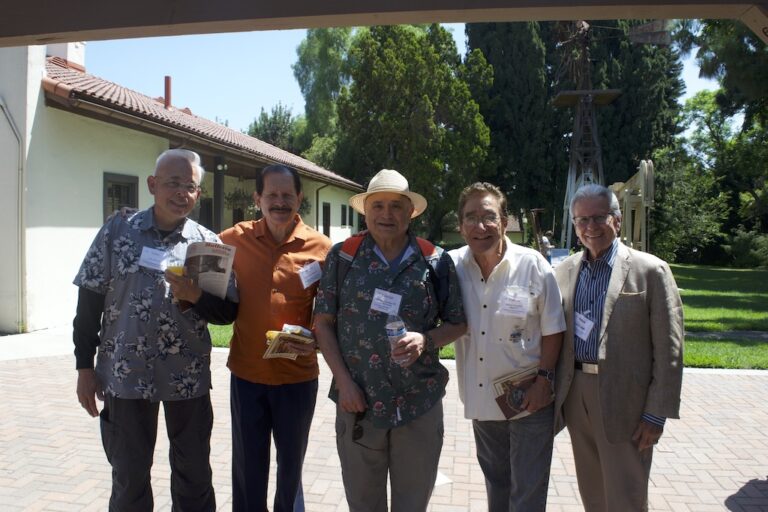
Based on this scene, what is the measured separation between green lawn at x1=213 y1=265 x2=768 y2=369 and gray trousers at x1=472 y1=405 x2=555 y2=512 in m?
5.16

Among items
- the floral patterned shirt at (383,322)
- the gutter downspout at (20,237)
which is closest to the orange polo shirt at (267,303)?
the floral patterned shirt at (383,322)

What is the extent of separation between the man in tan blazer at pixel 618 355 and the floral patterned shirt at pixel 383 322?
66cm

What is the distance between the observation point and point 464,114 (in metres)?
30.6

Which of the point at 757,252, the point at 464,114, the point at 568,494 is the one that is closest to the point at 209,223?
the point at 568,494

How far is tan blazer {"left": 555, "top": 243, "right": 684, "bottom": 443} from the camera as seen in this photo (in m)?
2.70

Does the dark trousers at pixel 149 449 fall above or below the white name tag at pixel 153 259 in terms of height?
below

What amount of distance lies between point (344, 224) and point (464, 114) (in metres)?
8.92

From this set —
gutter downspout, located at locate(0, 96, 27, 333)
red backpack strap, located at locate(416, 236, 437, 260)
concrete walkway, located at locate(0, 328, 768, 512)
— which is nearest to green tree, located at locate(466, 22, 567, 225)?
gutter downspout, located at locate(0, 96, 27, 333)

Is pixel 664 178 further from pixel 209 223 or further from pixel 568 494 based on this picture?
pixel 568 494

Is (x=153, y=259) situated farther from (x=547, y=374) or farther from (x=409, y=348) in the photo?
(x=547, y=374)

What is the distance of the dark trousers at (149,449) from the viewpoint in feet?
9.23

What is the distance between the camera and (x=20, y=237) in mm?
8992

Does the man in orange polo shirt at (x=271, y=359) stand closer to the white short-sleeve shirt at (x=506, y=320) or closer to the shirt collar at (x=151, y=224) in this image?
the shirt collar at (x=151, y=224)

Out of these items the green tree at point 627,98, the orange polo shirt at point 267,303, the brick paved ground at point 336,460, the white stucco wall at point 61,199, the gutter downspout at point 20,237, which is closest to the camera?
the orange polo shirt at point 267,303
